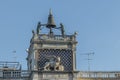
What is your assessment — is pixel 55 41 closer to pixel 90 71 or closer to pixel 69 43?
pixel 69 43

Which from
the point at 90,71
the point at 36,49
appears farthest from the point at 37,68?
the point at 90,71

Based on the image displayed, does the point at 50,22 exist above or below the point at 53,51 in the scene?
above

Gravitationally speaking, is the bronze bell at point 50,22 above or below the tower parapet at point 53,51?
above

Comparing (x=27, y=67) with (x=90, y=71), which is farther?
(x=27, y=67)

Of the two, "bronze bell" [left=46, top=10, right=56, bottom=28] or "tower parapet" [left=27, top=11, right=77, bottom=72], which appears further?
"bronze bell" [left=46, top=10, right=56, bottom=28]

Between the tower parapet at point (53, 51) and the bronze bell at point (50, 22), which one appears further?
the bronze bell at point (50, 22)

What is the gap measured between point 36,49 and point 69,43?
19.1 feet

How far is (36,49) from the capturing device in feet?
294

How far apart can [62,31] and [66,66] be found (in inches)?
253

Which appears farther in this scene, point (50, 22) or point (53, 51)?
point (50, 22)

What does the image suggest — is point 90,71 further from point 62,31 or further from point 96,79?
point 62,31

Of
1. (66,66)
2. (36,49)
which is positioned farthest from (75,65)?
(36,49)

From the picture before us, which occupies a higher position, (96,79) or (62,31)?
(62,31)

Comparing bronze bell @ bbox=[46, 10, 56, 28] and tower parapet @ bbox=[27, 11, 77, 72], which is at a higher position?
bronze bell @ bbox=[46, 10, 56, 28]
